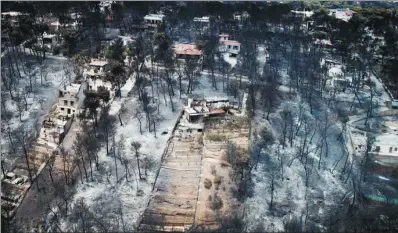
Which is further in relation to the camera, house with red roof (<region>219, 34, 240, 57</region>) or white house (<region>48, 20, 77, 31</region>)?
white house (<region>48, 20, 77, 31</region>)

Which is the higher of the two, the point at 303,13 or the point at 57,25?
the point at 57,25

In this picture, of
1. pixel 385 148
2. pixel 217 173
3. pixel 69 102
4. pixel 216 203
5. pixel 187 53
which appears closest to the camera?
pixel 216 203

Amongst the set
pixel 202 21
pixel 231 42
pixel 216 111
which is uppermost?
pixel 202 21

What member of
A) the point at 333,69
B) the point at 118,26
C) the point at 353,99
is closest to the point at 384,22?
the point at 333,69

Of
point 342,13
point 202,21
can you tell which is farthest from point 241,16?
point 342,13

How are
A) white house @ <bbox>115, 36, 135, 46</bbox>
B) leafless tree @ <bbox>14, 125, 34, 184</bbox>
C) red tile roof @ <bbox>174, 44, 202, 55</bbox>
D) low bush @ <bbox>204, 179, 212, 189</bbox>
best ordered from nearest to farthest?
low bush @ <bbox>204, 179, 212, 189</bbox> → leafless tree @ <bbox>14, 125, 34, 184</bbox> → red tile roof @ <bbox>174, 44, 202, 55</bbox> → white house @ <bbox>115, 36, 135, 46</bbox>

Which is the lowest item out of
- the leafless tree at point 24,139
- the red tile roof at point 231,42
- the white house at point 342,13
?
the leafless tree at point 24,139

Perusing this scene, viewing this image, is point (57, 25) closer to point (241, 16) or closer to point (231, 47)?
point (231, 47)

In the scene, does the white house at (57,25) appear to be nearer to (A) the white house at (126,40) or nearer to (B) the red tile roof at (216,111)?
(A) the white house at (126,40)

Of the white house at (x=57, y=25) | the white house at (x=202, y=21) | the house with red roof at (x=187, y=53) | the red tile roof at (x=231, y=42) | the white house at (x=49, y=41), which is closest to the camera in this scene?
the house with red roof at (x=187, y=53)

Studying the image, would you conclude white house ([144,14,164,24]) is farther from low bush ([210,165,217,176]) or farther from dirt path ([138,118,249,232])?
low bush ([210,165,217,176])

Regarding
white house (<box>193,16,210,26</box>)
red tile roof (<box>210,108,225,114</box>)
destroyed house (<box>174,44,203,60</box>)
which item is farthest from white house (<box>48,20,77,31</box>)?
red tile roof (<box>210,108,225,114</box>)

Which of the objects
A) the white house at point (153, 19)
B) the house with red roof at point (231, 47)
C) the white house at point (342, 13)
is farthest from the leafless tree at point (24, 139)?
the white house at point (342, 13)
